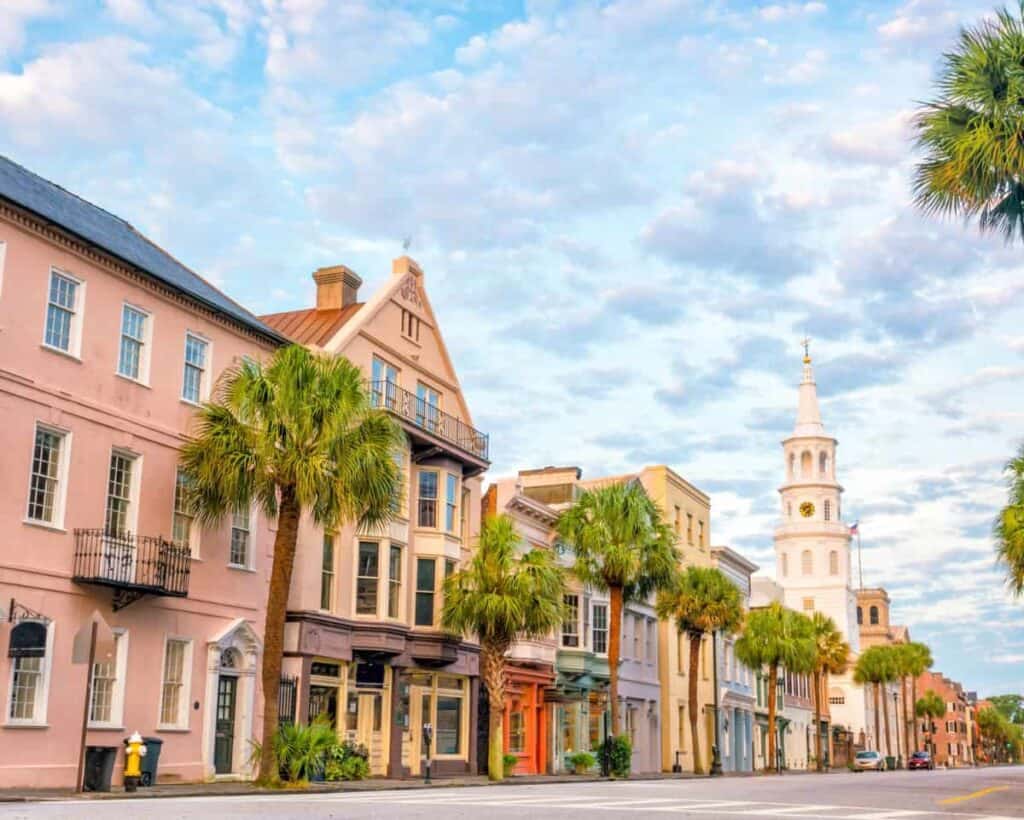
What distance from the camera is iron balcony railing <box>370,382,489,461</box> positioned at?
37.4 m

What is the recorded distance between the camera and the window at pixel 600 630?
51562mm

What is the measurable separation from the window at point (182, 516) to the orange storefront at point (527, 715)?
17359 mm

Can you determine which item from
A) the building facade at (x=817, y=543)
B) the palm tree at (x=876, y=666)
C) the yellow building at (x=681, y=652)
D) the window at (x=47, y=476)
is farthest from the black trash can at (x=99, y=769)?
the building facade at (x=817, y=543)

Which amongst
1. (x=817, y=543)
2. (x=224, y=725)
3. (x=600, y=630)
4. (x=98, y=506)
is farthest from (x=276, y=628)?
(x=817, y=543)

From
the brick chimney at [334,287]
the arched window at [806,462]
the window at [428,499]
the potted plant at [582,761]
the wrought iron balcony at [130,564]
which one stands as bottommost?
the potted plant at [582,761]

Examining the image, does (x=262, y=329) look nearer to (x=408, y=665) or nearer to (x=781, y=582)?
(x=408, y=665)

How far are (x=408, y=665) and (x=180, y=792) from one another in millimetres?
14901

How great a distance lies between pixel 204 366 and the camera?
1190 inches

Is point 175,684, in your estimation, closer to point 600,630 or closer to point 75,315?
point 75,315

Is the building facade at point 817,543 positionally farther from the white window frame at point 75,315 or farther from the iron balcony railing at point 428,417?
the white window frame at point 75,315

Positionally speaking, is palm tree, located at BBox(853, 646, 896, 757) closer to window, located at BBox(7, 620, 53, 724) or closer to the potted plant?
the potted plant

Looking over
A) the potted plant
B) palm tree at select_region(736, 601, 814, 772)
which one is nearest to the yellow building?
palm tree at select_region(736, 601, 814, 772)

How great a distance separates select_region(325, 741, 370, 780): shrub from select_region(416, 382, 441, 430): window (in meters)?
11.2

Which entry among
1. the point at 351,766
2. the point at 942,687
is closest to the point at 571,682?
the point at 351,766
